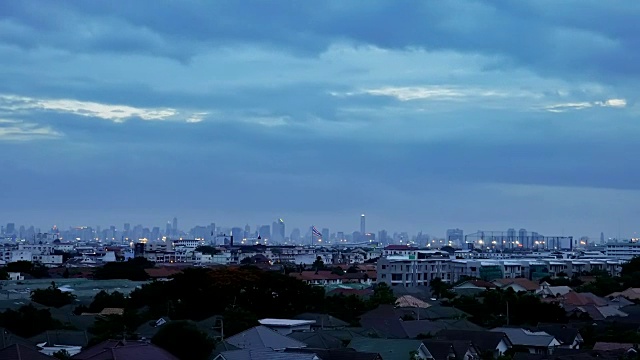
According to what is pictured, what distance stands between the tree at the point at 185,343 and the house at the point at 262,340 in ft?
3.54

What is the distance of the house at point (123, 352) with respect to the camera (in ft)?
47.5

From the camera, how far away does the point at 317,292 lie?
29.7m

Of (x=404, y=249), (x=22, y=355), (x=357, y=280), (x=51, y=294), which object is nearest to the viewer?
(x=22, y=355)

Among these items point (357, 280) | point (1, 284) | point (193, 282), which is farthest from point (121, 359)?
point (357, 280)

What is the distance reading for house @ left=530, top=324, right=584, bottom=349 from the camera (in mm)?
21719

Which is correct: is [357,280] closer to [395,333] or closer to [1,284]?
[1,284]

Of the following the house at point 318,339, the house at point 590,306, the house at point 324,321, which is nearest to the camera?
the house at point 318,339

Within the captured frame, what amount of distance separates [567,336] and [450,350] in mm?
5065

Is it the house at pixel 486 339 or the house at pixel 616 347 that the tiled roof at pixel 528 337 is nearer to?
Answer: the house at pixel 486 339

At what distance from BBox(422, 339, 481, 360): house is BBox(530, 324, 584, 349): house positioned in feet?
11.1

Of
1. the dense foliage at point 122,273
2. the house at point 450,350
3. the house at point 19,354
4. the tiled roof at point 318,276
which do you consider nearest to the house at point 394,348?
the house at point 450,350

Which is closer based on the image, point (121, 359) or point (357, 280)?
point (121, 359)

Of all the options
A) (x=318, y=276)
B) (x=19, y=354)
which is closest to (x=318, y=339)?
(x=19, y=354)

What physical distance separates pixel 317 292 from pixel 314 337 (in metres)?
9.25
